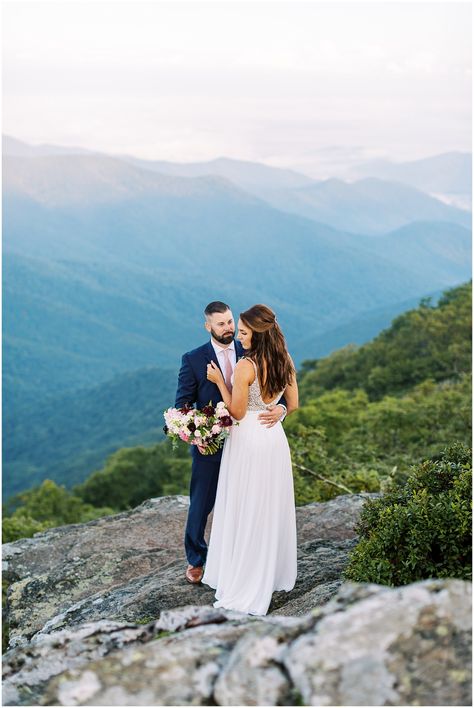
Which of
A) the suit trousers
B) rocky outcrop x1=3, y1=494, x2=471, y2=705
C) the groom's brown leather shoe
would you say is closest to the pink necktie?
the suit trousers

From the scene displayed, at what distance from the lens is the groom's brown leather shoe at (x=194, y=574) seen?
22.5ft

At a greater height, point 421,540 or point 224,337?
point 224,337

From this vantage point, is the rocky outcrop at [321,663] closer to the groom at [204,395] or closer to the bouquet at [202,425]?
the bouquet at [202,425]

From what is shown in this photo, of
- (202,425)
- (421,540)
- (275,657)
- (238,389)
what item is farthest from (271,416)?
(275,657)

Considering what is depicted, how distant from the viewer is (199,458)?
6.75 m

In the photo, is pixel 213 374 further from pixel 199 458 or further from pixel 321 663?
pixel 321 663

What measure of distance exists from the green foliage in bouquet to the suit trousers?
1.72 m

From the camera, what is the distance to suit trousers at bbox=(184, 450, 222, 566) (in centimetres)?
677

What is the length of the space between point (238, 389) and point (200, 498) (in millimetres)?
1401

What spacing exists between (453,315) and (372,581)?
37.5 m

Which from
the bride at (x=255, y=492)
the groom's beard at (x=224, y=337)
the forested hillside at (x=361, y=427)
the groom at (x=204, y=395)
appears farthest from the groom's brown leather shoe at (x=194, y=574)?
the forested hillside at (x=361, y=427)

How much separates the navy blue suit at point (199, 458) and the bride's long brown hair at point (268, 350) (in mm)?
670

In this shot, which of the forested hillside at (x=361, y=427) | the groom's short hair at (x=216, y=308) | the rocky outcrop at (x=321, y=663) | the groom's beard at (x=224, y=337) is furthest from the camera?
the forested hillside at (x=361, y=427)

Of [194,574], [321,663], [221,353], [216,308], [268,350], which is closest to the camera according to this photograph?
[321,663]
